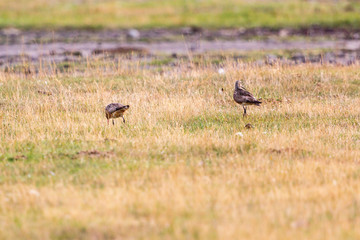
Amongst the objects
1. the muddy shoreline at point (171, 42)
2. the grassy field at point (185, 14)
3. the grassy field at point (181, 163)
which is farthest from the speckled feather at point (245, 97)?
the grassy field at point (185, 14)

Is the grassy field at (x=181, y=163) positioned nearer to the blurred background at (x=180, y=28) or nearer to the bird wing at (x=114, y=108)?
the bird wing at (x=114, y=108)

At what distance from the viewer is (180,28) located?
43.1m

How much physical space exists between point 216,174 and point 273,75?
9.61 metres

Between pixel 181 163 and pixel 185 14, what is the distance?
38610 millimetres

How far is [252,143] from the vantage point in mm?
11062

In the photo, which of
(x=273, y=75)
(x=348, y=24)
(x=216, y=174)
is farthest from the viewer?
(x=348, y=24)

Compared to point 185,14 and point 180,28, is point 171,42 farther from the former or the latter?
point 185,14

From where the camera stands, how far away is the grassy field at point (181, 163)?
716cm

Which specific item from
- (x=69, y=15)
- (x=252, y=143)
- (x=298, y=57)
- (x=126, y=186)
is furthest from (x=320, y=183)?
(x=69, y=15)

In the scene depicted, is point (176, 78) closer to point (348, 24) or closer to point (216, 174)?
point (216, 174)

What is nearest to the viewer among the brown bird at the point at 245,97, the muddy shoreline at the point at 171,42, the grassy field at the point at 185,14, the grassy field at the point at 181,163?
the grassy field at the point at 181,163

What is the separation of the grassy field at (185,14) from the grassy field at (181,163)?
1091 inches

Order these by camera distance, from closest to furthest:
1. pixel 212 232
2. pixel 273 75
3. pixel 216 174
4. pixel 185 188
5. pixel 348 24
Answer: pixel 212 232 < pixel 185 188 < pixel 216 174 < pixel 273 75 < pixel 348 24

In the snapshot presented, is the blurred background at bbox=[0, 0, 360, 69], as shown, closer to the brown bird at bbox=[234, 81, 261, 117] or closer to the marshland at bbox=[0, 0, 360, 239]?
the marshland at bbox=[0, 0, 360, 239]
